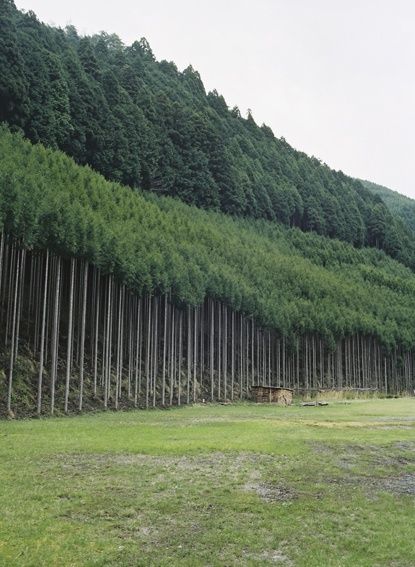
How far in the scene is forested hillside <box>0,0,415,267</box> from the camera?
196 feet

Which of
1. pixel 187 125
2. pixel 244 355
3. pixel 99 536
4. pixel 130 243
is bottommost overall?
pixel 99 536

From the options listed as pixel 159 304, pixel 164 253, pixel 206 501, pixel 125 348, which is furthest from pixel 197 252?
pixel 206 501

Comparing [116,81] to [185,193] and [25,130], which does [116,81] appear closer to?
[185,193]

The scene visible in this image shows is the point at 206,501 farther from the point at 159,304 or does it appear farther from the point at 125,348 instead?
the point at 159,304

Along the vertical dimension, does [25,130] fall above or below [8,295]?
above

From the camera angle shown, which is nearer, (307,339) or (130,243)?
(130,243)

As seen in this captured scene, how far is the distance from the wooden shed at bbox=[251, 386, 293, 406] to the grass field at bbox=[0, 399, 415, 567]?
2605 centimetres

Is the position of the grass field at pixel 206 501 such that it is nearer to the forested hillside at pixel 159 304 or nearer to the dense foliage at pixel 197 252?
the forested hillside at pixel 159 304

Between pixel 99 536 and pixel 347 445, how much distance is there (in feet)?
31.5

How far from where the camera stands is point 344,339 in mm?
67562

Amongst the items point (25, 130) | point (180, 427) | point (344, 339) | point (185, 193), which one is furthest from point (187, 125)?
point (180, 427)

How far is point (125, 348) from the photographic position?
141ft

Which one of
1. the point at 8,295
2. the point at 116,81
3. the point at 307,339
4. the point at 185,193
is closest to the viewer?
the point at 8,295

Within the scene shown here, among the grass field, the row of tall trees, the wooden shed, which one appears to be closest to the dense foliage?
the row of tall trees
